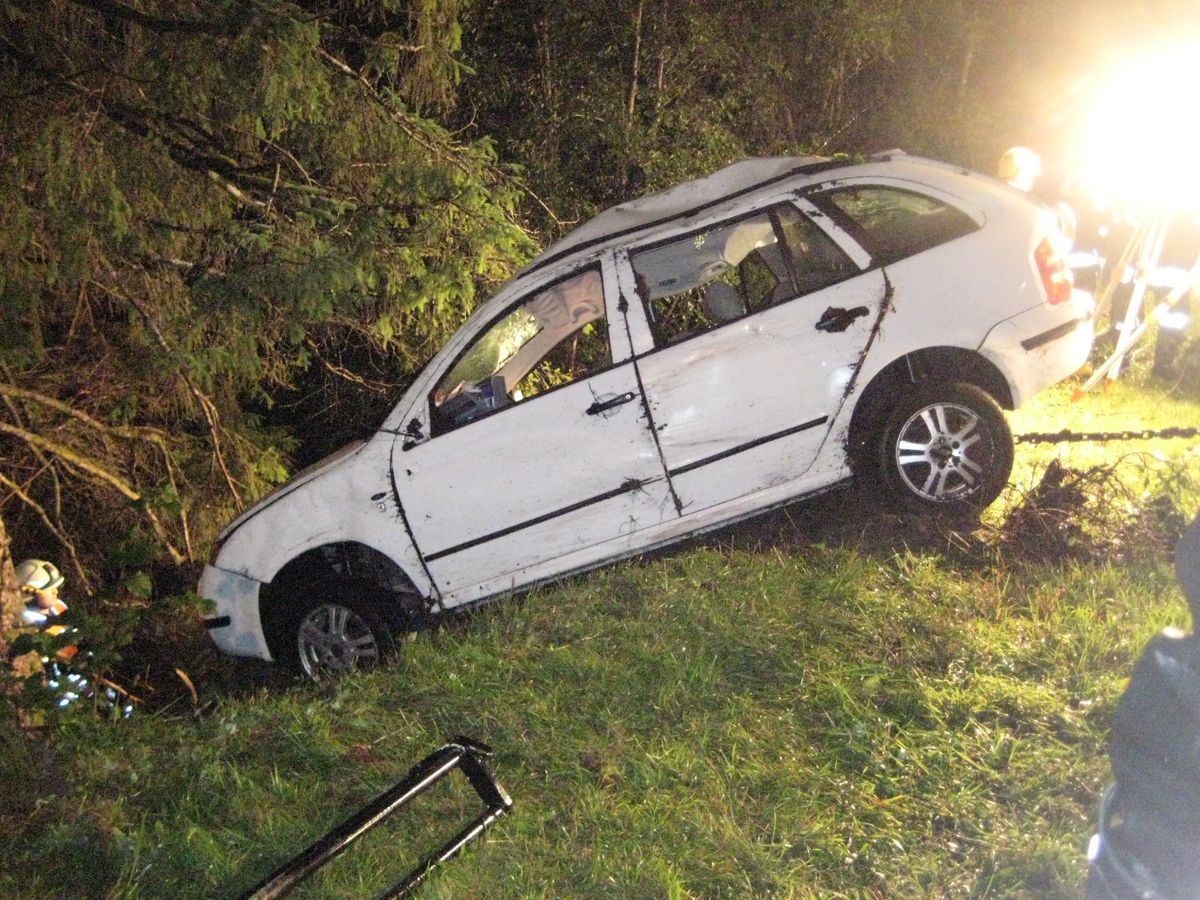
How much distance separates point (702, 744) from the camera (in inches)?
148

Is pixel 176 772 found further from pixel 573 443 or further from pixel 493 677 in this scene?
pixel 573 443

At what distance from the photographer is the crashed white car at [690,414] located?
4.92 m

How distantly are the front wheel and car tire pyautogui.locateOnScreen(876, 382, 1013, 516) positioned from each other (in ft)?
8.61

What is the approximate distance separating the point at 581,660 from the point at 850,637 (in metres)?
1.15

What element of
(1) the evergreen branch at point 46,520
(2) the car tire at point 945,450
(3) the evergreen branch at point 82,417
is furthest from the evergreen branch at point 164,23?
(2) the car tire at point 945,450

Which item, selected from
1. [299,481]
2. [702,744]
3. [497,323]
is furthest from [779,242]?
[299,481]

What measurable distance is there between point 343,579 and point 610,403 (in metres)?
1.62

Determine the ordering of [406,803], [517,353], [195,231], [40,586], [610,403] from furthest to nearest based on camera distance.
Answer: [195,231] < [40,586] < [517,353] < [610,403] < [406,803]

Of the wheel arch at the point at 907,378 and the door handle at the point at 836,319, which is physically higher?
the door handle at the point at 836,319

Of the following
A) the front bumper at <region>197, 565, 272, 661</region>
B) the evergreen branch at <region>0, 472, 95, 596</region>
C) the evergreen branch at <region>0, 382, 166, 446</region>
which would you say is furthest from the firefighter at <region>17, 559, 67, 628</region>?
the front bumper at <region>197, 565, 272, 661</region>

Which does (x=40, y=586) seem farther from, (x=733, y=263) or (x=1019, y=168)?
(x=1019, y=168)

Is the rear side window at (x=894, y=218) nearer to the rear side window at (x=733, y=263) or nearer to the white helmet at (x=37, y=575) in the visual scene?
the rear side window at (x=733, y=263)

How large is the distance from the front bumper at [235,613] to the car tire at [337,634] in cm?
17

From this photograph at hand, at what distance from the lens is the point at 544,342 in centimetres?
597
